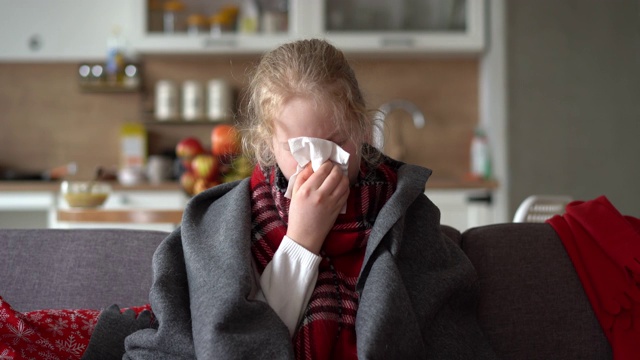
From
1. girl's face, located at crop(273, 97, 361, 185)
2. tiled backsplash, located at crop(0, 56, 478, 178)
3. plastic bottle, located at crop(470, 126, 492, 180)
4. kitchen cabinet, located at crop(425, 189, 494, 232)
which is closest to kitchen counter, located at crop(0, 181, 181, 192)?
tiled backsplash, located at crop(0, 56, 478, 178)

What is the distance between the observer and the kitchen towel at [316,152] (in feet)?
3.80

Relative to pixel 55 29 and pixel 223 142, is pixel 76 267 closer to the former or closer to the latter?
pixel 223 142

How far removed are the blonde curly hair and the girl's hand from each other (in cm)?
7

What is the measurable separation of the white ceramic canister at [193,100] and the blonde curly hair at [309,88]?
9.81 feet

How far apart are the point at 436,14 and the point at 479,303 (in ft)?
9.83

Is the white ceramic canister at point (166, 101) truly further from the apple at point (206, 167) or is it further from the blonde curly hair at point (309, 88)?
the blonde curly hair at point (309, 88)

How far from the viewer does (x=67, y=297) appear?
Answer: 1.41 metres

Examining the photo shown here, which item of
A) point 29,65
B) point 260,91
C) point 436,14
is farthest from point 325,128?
point 29,65

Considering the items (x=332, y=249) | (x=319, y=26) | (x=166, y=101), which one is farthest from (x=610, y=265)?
(x=166, y=101)

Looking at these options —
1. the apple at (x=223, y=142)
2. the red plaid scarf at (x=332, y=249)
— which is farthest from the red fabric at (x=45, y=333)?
the apple at (x=223, y=142)

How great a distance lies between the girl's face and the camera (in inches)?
46.2

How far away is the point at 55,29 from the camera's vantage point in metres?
4.33

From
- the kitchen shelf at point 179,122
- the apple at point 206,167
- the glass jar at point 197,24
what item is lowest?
the apple at point 206,167

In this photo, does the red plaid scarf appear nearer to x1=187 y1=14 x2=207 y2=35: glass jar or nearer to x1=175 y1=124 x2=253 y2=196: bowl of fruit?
x1=175 y1=124 x2=253 y2=196: bowl of fruit
